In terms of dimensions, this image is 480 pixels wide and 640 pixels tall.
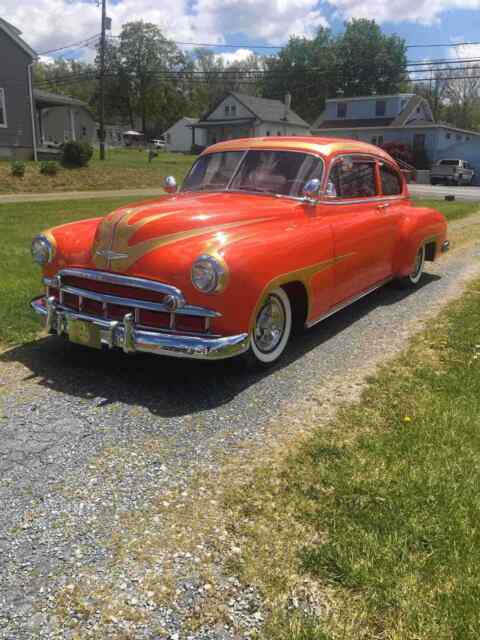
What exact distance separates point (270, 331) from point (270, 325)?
56 millimetres

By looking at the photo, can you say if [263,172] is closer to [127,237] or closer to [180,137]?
[127,237]

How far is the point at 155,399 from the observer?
3.87 metres

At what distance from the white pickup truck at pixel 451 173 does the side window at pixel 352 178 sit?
1285 inches

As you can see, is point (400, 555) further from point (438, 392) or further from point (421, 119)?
point (421, 119)

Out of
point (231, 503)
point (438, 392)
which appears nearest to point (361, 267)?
point (438, 392)

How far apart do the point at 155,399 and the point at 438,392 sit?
2009 mm

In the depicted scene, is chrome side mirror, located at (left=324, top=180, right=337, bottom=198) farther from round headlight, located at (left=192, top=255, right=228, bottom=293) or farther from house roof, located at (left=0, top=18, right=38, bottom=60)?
house roof, located at (left=0, top=18, right=38, bottom=60)

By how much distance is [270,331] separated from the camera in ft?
14.2

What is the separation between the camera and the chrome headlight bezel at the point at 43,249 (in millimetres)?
4496

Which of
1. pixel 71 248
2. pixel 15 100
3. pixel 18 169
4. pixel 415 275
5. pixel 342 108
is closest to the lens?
pixel 71 248

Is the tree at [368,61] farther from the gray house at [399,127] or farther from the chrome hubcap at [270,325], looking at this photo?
the chrome hubcap at [270,325]

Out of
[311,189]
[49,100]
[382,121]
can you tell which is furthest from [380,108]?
[311,189]

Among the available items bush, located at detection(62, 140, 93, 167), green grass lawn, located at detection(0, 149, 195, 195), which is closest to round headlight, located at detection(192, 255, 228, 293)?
green grass lawn, located at detection(0, 149, 195, 195)

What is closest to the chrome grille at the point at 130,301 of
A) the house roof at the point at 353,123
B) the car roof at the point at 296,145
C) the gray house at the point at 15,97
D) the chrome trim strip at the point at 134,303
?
the chrome trim strip at the point at 134,303
